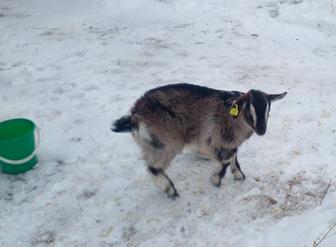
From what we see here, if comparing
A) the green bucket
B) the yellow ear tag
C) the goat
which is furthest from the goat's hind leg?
the green bucket

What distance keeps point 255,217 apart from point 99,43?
4.64m

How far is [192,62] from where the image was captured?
21.9ft

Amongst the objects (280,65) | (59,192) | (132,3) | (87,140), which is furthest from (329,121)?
(132,3)

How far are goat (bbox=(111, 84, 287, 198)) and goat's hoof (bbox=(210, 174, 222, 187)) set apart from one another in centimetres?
7

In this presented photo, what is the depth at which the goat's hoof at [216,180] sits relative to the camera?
4.25 m

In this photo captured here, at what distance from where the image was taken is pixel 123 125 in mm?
3803

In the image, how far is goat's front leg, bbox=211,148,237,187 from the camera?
4.09 metres

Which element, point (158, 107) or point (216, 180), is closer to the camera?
point (158, 107)

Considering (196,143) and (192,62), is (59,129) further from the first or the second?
(192,62)

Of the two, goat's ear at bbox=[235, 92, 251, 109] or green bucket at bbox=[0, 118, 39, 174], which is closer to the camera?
goat's ear at bbox=[235, 92, 251, 109]

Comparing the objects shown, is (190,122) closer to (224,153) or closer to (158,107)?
(158,107)

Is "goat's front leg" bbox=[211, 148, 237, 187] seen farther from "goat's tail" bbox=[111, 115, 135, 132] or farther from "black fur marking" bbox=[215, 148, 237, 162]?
"goat's tail" bbox=[111, 115, 135, 132]

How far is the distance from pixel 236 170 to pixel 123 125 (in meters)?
1.29

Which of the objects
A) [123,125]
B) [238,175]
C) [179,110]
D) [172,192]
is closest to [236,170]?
[238,175]
